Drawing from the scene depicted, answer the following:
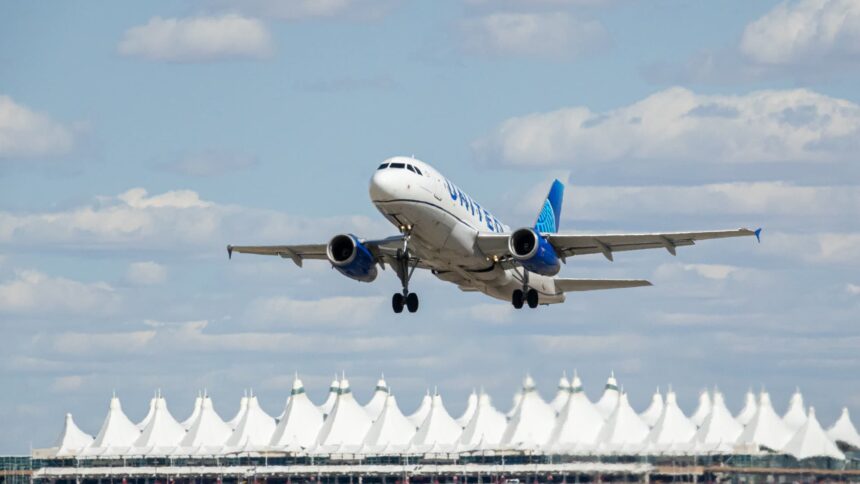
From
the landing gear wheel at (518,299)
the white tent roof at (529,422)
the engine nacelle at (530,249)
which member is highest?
the white tent roof at (529,422)

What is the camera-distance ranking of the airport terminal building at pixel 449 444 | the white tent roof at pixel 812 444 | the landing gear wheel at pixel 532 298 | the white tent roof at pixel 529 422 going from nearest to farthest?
the landing gear wheel at pixel 532 298 → the white tent roof at pixel 812 444 → the airport terminal building at pixel 449 444 → the white tent roof at pixel 529 422

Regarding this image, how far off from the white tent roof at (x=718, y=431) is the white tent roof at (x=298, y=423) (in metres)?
57.9

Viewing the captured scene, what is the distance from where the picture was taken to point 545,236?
68.7 metres

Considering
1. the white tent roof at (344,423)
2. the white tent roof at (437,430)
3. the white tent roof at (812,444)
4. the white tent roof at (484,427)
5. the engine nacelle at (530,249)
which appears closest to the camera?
the engine nacelle at (530,249)

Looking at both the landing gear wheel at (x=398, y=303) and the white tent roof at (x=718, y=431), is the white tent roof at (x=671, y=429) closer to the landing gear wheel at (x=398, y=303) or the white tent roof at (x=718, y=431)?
the white tent roof at (x=718, y=431)

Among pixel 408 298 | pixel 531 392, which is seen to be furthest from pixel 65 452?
pixel 408 298

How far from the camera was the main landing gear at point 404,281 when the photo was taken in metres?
67.4

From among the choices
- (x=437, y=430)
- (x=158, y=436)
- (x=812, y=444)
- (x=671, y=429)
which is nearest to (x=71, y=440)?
(x=158, y=436)

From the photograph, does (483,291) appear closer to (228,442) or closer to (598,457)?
(598,457)

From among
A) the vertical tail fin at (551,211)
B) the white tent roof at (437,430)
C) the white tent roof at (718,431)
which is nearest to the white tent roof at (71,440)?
the white tent roof at (437,430)

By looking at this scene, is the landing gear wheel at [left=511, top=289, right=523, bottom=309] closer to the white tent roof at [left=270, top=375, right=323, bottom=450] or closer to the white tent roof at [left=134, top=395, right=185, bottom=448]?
the white tent roof at [left=270, top=375, right=323, bottom=450]

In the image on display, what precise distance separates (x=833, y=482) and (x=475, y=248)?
34.8 m

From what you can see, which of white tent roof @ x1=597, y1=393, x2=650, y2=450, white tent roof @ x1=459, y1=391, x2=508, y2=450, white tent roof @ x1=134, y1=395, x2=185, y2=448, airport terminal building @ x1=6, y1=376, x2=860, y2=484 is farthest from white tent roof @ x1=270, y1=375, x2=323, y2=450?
white tent roof @ x1=597, y1=393, x2=650, y2=450

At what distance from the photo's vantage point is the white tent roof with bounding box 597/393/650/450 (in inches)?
5404
